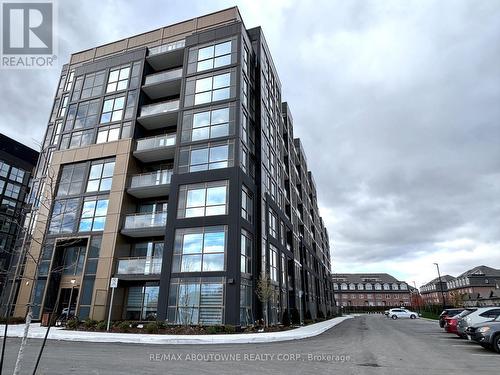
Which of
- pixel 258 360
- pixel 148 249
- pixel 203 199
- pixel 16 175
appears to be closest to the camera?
pixel 258 360

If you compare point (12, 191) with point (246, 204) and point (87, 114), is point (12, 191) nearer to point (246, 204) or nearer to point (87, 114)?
point (87, 114)

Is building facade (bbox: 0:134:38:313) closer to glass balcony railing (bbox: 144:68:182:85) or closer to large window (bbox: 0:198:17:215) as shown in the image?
large window (bbox: 0:198:17:215)

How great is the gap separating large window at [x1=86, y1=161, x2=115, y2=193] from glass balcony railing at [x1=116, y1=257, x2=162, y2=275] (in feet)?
21.1

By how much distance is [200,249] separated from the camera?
22.3 meters

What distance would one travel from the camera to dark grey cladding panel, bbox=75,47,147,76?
3212 cm

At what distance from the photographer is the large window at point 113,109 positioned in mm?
30094

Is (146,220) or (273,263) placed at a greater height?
(146,220)

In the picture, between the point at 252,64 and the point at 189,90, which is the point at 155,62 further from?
the point at 252,64

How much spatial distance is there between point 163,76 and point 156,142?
6.69m

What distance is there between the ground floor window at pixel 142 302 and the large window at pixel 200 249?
3.89 m

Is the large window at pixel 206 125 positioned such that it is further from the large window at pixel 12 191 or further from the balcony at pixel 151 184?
the large window at pixel 12 191

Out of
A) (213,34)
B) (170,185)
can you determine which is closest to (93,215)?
(170,185)

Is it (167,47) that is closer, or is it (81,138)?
(81,138)

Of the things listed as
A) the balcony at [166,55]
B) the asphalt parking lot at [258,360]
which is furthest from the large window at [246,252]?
the balcony at [166,55]
